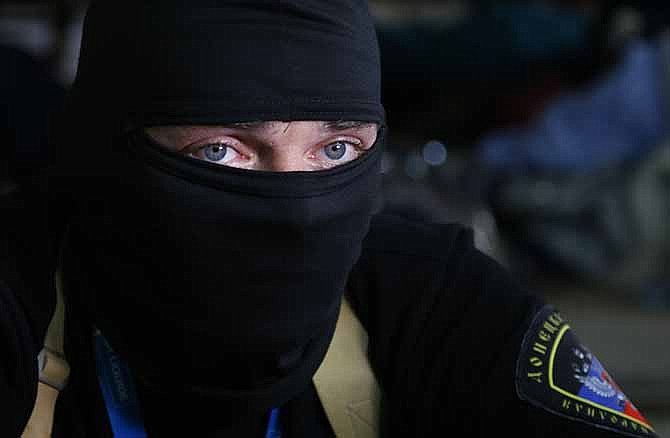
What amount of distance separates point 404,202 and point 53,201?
232cm

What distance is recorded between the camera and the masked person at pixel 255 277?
1407 millimetres

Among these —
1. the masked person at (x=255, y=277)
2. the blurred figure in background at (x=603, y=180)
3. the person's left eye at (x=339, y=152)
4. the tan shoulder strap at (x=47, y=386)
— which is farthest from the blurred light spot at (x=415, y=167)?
the tan shoulder strap at (x=47, y=386)

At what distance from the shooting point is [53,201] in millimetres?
1656

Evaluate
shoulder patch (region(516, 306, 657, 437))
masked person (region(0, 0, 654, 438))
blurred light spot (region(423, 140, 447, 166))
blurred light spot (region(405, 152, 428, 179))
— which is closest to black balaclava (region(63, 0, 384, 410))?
masked person (region(0, 0, 654, 438))

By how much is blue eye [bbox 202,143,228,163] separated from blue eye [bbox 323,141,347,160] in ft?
0.51

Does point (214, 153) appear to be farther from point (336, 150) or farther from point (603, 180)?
point (603, 180)

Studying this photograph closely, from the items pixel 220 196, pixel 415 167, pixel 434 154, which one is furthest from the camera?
pixel 434 154

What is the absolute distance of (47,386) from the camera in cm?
151

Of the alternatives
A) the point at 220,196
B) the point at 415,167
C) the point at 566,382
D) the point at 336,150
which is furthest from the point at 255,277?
the point at 415,167

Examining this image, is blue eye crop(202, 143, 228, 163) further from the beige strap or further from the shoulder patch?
the shoulder patch

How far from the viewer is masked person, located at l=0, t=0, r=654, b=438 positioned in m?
1.41

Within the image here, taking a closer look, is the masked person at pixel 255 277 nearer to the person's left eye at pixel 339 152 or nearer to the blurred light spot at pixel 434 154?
the person's left eye at pixel 339 152

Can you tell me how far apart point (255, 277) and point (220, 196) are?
0.40 feet

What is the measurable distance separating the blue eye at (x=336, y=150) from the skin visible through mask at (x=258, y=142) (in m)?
0.01
